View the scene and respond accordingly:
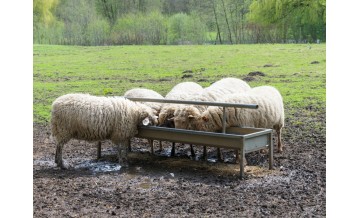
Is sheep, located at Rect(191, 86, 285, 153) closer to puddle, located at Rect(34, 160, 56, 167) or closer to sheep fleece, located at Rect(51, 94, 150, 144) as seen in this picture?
sheep fleece, located at Rect(51, 94, 150, 144)

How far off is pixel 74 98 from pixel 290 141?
1.96m

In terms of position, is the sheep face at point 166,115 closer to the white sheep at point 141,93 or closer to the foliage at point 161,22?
the white sheep at point 141,93

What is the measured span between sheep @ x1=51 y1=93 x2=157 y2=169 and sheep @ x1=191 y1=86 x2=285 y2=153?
0.54 metres

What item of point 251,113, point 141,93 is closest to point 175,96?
point 141,93

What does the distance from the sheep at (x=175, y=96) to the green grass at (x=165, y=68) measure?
25cm

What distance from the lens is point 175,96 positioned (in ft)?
19.6

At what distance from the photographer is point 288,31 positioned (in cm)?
543

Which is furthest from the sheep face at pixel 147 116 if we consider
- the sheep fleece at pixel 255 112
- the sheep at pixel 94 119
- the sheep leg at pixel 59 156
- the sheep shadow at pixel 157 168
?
the sheep leg at pixel 59 156

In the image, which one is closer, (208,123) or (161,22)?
(208,123)

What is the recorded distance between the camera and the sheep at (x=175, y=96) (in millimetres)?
5742

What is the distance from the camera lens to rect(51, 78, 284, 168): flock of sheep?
541cm

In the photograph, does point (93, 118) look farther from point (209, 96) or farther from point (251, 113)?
point (251, 113)

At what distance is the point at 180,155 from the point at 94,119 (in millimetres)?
1012

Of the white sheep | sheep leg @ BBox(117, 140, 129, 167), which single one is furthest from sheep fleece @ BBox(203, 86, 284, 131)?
the white sheep
